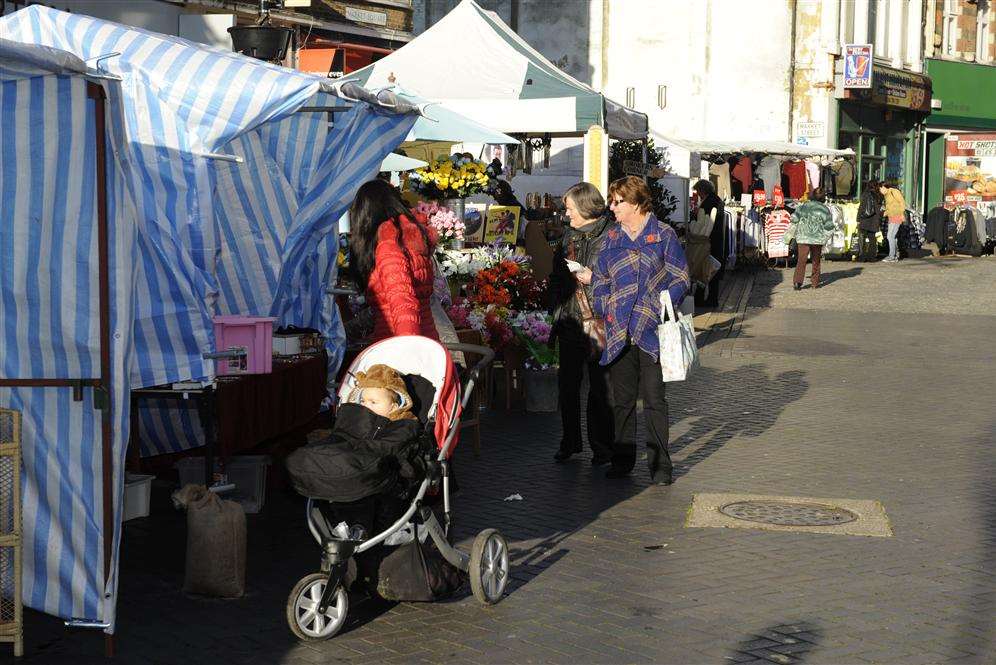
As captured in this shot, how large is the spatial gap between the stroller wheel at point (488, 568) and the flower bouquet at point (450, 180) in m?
6.94

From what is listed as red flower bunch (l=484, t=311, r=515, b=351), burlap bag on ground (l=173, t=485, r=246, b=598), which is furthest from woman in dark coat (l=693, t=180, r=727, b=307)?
burlap bag on ground (l=173, t=485, r=246, b=598)

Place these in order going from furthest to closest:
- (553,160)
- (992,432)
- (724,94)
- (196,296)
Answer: (724,94) < (553,160) < (992,432) < (196,296)

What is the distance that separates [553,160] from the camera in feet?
74.0

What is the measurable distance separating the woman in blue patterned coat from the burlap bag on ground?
3263mm

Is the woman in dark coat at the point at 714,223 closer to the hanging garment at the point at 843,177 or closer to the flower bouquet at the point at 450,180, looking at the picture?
the flower bouquet at the point at 450,180

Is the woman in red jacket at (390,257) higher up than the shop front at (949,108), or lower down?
lower down

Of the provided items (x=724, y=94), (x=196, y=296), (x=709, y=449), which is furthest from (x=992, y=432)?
(x=724, y=94)

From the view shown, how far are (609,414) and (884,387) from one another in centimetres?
474

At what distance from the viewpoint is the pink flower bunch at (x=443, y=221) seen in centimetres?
1253

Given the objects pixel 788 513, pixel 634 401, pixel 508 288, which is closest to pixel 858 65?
pixel 508 288

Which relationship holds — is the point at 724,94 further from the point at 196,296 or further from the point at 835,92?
the point at 196,296

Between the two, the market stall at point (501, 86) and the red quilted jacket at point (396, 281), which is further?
the market stall at point (501, 86)

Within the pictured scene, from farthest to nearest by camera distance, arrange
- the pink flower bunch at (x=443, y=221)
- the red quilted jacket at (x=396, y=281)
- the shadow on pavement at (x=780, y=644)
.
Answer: the pink flower bunch at (x=443, y=221) → the red quilted jacket at (x=396, y=281) → the shadow on pavement at (x=780, y=644)

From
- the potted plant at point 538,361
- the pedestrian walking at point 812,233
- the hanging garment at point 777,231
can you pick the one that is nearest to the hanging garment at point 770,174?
the hanging garment at point 777,231
